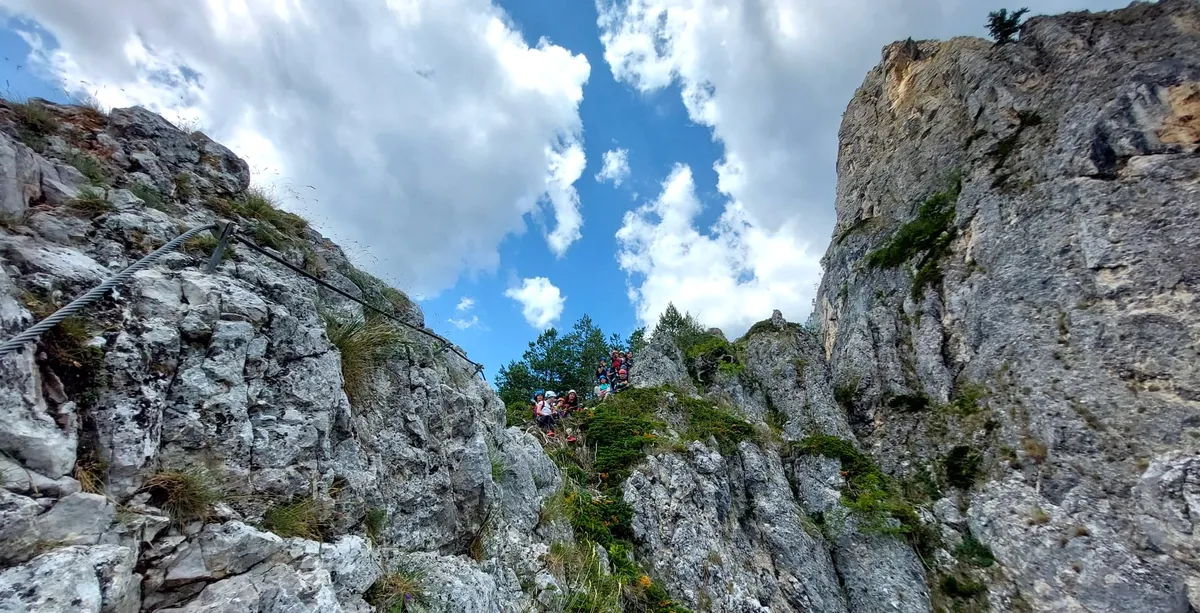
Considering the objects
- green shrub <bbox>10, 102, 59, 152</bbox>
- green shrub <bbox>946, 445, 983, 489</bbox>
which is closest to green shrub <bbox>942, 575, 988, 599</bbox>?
green shrub <bbox>946, 445, 983, 489</bbox>

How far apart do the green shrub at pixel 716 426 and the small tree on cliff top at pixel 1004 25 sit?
21808 millimetres

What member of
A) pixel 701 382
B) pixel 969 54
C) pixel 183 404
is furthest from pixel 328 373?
pixel 969 54

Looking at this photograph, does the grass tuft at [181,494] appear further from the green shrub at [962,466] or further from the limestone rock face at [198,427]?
the green shrub at [962,466]

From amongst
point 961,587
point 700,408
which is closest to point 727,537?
point 700,408

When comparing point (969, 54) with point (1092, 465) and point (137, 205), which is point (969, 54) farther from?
point (137, 205)

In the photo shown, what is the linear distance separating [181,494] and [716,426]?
1516 cm

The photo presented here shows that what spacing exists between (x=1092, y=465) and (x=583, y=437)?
44.8ft

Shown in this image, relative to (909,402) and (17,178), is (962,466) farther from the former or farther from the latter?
(17,178)

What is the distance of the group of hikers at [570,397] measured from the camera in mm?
15289

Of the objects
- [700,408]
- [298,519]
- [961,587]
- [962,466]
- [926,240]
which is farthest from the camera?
[926,240]

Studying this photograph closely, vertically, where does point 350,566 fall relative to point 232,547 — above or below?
below

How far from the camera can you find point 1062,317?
555 inches

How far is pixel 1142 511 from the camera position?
10.9 meters

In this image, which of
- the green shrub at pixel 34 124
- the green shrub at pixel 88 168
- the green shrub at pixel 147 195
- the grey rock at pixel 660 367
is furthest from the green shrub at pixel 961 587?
the green shrub at pixel 34 124
